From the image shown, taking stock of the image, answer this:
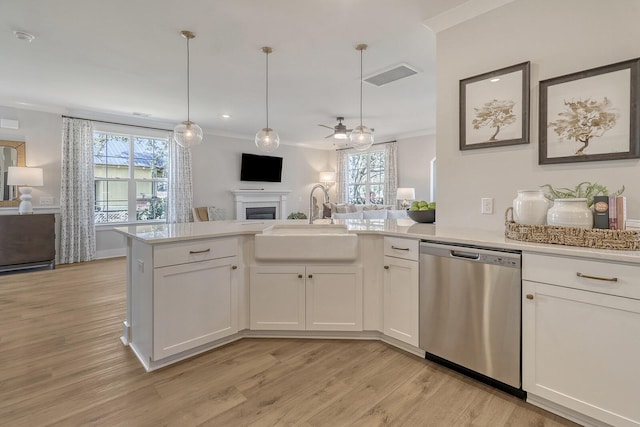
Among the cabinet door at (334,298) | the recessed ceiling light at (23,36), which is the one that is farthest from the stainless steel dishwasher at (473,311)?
the recessed ceiling light at (23,36)

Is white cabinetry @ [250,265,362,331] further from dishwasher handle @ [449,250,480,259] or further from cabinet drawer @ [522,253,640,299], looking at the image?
cabinet drawer @ [522,253,640,299]

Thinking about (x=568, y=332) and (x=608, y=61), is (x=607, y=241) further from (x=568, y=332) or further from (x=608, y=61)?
(x=608, y=61)

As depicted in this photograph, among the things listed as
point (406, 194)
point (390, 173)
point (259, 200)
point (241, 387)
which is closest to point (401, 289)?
point (241, 387)

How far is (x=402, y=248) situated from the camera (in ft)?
7.35

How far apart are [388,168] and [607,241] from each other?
646cm

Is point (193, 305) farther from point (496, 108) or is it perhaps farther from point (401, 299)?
point (496, 108)

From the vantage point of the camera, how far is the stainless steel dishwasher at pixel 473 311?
1721mm

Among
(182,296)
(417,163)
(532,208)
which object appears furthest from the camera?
(417,163)

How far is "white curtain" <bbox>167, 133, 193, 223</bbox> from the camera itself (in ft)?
21.2

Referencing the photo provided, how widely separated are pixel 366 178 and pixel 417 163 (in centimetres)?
166

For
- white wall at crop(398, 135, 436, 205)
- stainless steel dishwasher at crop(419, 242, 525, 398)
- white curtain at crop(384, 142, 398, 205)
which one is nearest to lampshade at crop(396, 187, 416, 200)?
white wall at crop(398, 135, 436, 205)

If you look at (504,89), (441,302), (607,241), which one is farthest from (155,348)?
(504,89)

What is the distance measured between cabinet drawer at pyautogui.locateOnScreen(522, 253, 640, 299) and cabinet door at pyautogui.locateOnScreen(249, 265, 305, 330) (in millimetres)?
1495

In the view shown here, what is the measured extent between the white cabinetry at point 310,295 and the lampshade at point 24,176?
446 centimetres
